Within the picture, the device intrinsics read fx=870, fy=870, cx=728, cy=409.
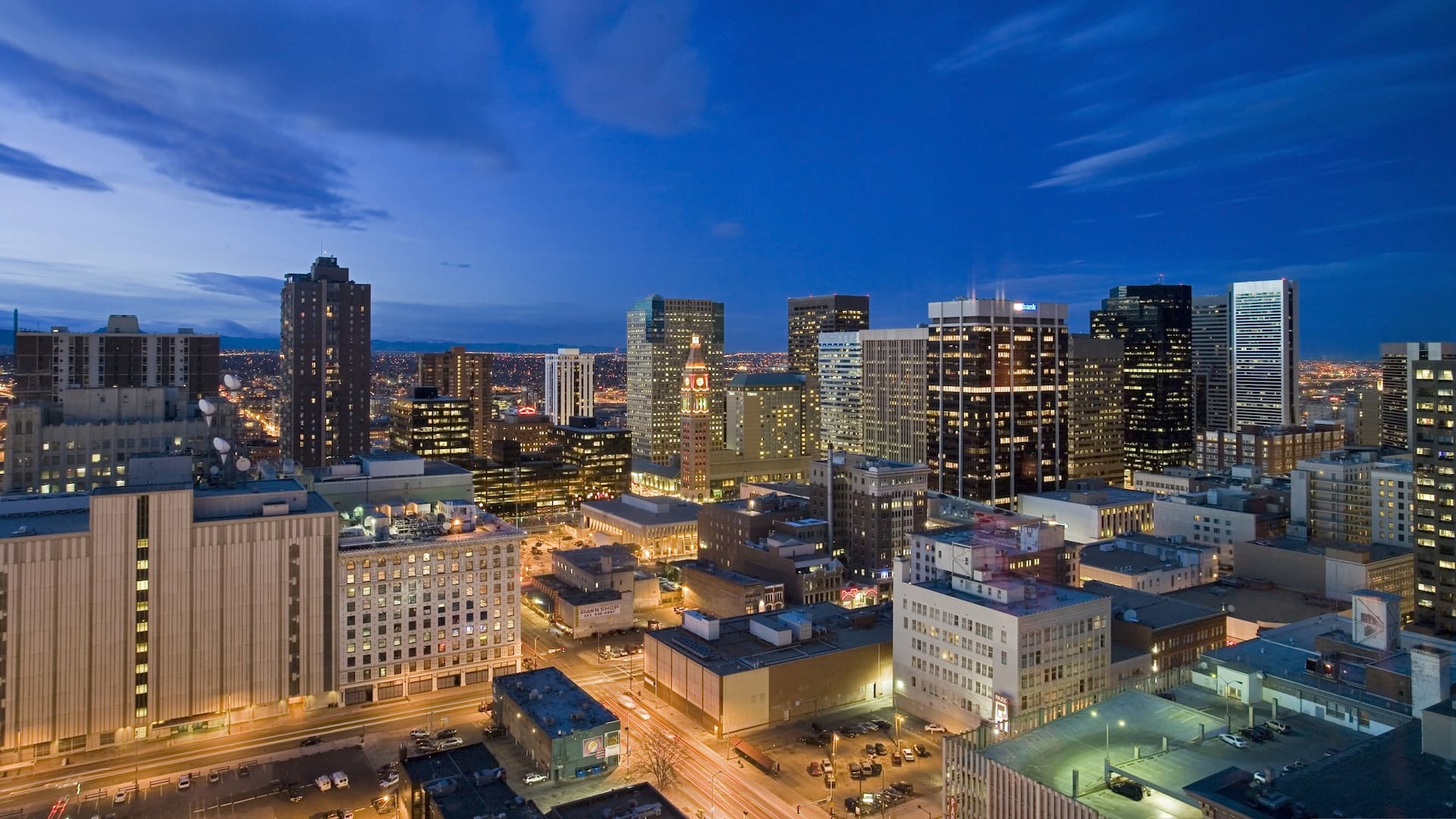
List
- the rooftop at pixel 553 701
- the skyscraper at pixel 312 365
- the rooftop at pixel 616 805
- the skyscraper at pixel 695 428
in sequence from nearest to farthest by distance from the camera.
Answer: the rooftop at pixel 616 805
the rooftop at pixel 553 701
the skyscraper at pixel 695 428
the skyscraper at pixel 312 365

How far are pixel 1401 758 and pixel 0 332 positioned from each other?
224317 millimetres

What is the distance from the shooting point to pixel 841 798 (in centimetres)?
6316

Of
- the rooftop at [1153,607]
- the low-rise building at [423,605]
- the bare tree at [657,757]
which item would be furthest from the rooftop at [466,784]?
the rooftop at [1153,607]

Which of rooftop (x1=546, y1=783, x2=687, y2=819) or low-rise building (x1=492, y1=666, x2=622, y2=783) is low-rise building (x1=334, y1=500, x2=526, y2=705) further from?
rooftop (x1=546, y1=783, x2=687, y2=819)

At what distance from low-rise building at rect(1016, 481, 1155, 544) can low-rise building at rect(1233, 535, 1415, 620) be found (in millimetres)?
26483

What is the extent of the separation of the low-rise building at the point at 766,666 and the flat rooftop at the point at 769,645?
3.6 inches

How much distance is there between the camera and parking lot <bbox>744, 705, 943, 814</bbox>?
212 ft

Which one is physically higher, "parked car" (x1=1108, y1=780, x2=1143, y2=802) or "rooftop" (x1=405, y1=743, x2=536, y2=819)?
"parked car" (x1=1108, y1=780, x2=1143, y2=802)

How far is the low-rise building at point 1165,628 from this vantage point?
8400 cm

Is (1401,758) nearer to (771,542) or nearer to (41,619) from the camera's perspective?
(771,542)

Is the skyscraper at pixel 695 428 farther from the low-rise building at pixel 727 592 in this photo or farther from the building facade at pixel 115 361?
the building facade at pixel 115 361

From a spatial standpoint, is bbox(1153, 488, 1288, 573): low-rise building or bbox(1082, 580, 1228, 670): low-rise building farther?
bbox(1153, 488, 1288, 573): low-rise building

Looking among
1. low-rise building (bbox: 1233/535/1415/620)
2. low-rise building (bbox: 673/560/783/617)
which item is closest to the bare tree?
low-rise building (bbox: 673/560/783/617)

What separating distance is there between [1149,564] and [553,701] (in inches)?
3316
